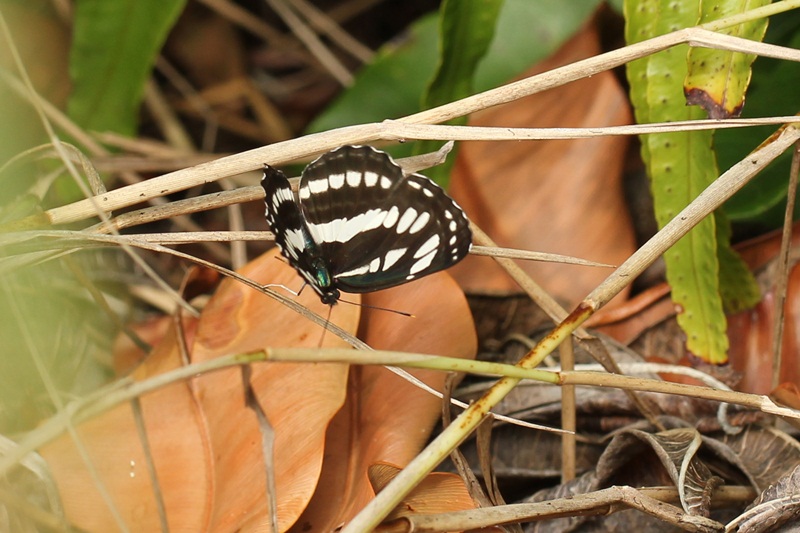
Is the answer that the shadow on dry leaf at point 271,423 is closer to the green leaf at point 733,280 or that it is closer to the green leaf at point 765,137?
the green leaf at point 733,280

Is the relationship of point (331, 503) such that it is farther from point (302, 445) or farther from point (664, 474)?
point (664, 474)

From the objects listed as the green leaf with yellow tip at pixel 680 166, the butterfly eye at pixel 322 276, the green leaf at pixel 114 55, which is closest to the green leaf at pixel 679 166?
the green leaf with yellow tip at pixel 680 166

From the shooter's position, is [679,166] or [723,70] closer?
[723,70]

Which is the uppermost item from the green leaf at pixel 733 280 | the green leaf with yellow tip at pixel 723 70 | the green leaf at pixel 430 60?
the green leaf at pixel 430 60

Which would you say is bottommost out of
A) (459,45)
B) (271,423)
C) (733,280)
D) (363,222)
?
(271,423)

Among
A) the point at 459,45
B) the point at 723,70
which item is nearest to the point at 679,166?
the point at 723,70

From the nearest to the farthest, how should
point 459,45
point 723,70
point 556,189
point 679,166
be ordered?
point 723,70, point 679,166, point 459,45, point 556,189

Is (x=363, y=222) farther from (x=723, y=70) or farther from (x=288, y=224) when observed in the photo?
(x=723, y=70)

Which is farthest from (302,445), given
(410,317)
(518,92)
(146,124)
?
(146,124)
